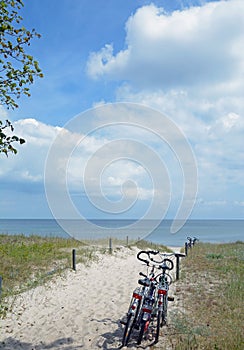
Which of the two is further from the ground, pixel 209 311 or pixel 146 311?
pixel 146 311

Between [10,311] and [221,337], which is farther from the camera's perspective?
[10,311]

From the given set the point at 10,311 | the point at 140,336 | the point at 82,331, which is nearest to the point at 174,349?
the point at 140,336

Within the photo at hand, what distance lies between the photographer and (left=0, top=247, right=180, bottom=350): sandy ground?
20.2 ft

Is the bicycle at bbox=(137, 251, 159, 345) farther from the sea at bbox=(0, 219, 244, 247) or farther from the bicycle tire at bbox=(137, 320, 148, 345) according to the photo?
the sea at bbox=(0, 219, 244, 247)

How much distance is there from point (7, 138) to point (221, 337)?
4.66m

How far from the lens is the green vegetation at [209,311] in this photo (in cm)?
563

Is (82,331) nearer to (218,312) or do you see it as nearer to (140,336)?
(140,336)

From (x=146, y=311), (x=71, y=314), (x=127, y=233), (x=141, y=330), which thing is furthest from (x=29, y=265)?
(x=127, y=233)

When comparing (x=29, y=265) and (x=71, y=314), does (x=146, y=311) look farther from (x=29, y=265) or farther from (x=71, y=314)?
(x=29, y=265)

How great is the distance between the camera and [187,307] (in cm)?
780

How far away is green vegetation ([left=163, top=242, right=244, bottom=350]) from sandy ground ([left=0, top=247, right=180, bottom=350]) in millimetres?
787

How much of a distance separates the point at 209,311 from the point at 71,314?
9.90 ft

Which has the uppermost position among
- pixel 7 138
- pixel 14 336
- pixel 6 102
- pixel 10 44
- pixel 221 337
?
pixel 10 44

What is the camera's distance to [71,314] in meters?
7.64
